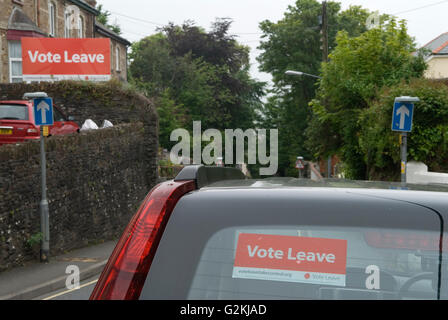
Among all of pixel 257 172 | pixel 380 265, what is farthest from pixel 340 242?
pixel 257 172

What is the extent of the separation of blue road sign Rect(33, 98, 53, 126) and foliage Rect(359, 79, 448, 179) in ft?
33.4

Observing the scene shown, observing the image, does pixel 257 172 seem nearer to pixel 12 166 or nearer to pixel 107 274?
pixel 12 166

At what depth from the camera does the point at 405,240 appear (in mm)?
1763

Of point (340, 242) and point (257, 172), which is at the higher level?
point (340, 242)

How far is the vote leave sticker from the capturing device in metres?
1.77

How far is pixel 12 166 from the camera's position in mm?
12312

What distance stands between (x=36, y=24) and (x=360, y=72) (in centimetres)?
1924

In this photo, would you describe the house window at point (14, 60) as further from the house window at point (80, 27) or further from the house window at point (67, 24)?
the house window at point (80, 27)

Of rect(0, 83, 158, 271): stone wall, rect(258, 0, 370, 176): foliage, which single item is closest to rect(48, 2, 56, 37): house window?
rect(0, 83, 158, 271): stone wall

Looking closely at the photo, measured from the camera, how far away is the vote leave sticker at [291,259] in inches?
69.7

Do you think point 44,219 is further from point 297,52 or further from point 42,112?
point 297,52

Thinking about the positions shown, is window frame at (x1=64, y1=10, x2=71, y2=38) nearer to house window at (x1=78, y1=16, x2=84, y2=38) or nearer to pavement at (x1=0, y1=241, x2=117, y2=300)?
house window at (x1=78, y1=16, x2=84, y2=38)

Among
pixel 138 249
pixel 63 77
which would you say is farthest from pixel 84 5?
pixel 138 249

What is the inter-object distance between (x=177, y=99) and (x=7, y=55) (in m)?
23.0
